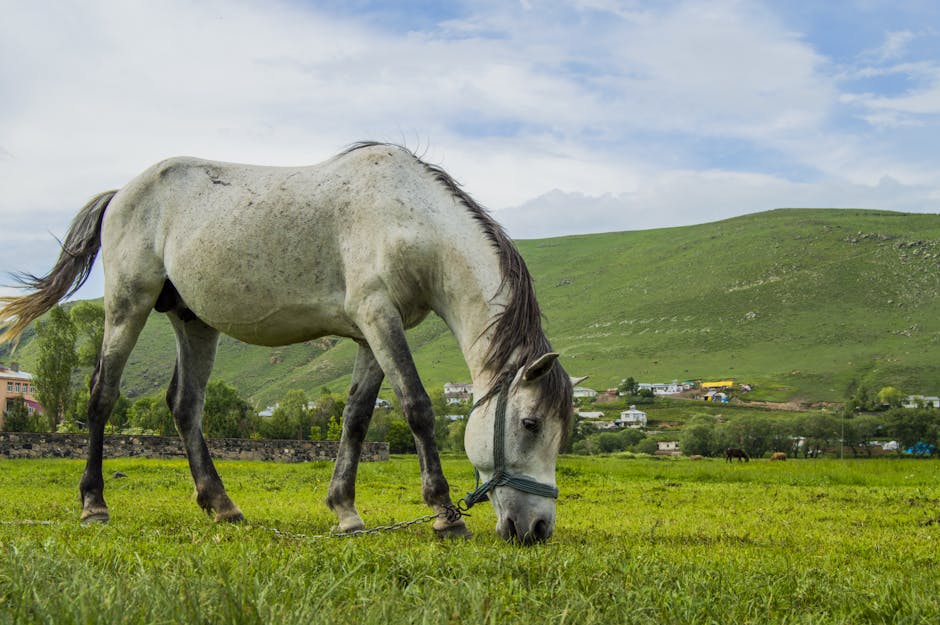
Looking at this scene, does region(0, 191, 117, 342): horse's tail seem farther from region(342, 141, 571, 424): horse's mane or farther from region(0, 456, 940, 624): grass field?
region(342, 141, 571, 424): horse's mane

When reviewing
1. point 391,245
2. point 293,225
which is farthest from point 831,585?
point 293,225

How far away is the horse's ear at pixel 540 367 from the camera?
493 cm

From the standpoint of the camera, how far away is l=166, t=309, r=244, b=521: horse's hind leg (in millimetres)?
7273

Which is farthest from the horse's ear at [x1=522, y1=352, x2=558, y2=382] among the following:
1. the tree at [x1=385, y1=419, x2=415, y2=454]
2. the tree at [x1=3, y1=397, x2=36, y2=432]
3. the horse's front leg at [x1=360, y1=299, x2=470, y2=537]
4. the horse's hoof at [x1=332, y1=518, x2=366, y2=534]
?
the tree at [x1=3, y1=397, x2=36, y2=432]

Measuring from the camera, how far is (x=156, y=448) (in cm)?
3077

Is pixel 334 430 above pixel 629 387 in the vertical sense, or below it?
above

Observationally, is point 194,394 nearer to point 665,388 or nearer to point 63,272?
point 63,272

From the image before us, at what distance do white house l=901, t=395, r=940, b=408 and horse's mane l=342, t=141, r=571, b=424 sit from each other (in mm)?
121863

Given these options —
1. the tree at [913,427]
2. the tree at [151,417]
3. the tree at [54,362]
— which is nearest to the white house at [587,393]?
the tree at [913,427]

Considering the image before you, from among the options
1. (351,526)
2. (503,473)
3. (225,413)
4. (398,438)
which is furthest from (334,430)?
(503,473)

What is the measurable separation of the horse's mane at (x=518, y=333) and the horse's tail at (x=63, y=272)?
4504 mm

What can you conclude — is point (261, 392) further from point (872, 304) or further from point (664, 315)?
point (872, 304)

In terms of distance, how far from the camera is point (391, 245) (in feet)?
19.2

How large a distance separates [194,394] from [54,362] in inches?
1960
